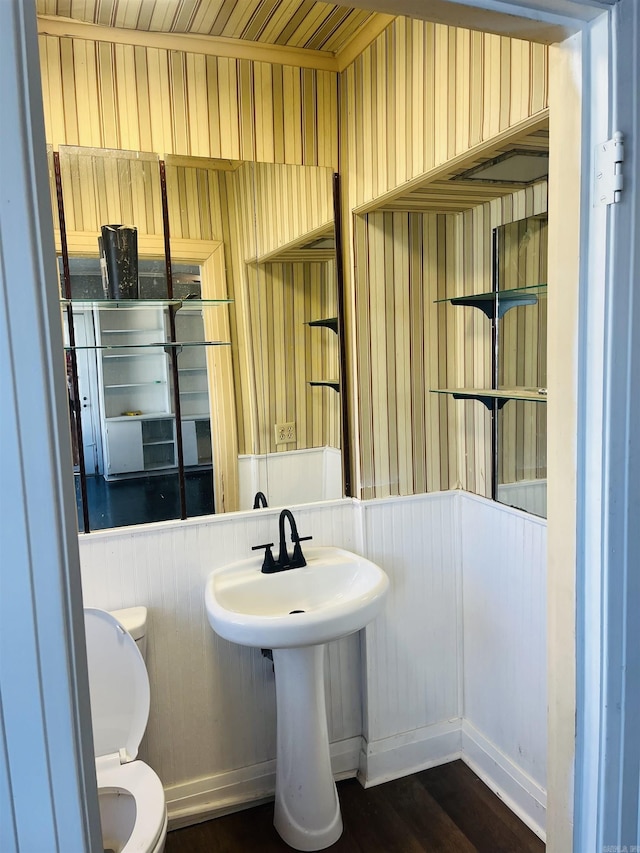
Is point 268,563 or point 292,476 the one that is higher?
point 292,476

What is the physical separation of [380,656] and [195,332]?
1330mm

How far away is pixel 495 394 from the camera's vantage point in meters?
1.93

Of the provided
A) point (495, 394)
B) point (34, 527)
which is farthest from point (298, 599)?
point (34, 527)

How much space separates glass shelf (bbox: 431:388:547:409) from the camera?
1785 mm

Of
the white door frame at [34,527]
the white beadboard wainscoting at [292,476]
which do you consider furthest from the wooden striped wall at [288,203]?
the white door frame at [34,527]

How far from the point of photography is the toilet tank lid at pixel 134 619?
73.8 inches

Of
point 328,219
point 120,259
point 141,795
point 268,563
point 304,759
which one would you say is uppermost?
point 328,219

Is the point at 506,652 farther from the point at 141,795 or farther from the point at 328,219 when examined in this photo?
the point at 328,219

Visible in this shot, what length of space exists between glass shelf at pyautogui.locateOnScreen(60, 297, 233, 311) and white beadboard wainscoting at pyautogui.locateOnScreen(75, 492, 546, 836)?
702mm

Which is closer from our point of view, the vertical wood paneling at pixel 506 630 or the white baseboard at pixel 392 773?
the vertical wood paneling at pixel 506 630

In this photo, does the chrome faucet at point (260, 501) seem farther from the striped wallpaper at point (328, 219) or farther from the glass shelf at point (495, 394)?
the glass shelf at point (495, 394)

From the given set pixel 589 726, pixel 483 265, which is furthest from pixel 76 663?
pixel 483 265

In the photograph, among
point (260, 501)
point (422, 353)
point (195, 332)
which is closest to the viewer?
point (195, 332)

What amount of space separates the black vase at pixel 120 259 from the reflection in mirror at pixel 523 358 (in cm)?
115
